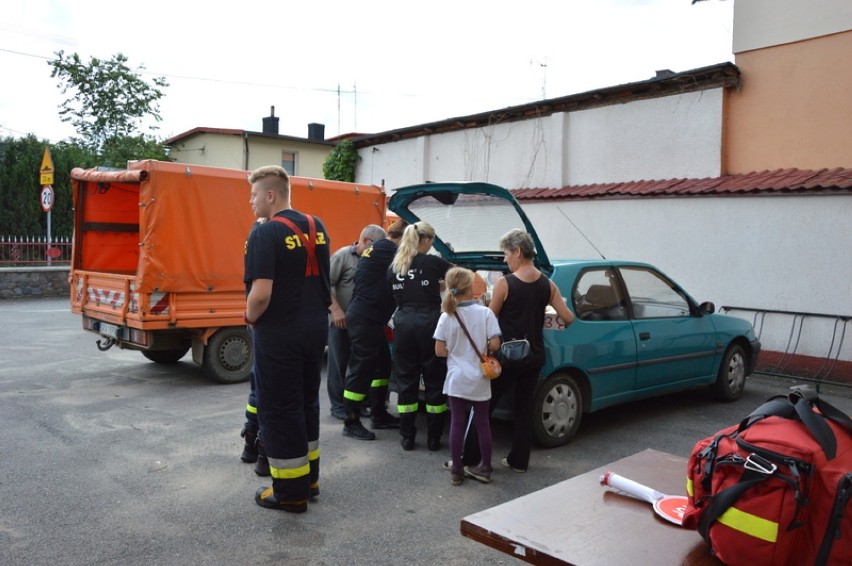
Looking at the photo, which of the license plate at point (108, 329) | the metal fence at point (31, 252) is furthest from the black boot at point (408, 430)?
the metal fence at point (31, 252)

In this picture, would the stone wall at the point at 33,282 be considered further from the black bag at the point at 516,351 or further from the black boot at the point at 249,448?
the black bag at the point at 516,351

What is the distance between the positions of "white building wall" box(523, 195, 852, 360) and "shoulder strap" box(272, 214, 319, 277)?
761 centimetres

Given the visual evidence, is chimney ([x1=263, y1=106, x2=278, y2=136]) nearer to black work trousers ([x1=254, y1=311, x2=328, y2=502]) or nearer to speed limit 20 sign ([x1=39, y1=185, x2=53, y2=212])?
speed limit 20 sign ([x1=39, y1=185, x2=53, y2=212])

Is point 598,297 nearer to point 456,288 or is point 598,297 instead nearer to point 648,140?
point 456,288

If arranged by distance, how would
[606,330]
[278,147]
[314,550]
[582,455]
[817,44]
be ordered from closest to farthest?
[314,550], [582,455], [606,330], [817,44], [278,147]

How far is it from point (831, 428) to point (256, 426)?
4.06m

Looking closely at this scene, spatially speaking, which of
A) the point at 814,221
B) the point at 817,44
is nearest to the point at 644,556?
the point at 814,221

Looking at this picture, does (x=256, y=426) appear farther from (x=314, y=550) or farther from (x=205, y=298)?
(x=205, y=298)

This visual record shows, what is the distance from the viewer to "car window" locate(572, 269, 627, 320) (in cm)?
591

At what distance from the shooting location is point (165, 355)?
9367mm

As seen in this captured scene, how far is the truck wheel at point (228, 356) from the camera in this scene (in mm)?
8078

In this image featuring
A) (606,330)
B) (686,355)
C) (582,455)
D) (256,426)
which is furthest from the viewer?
(686,355)

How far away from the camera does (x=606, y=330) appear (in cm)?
597

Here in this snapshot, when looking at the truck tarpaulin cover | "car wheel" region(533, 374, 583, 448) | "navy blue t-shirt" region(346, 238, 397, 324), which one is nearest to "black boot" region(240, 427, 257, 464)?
"navy blue t-shirt" region(346, 238, 397, 324)
